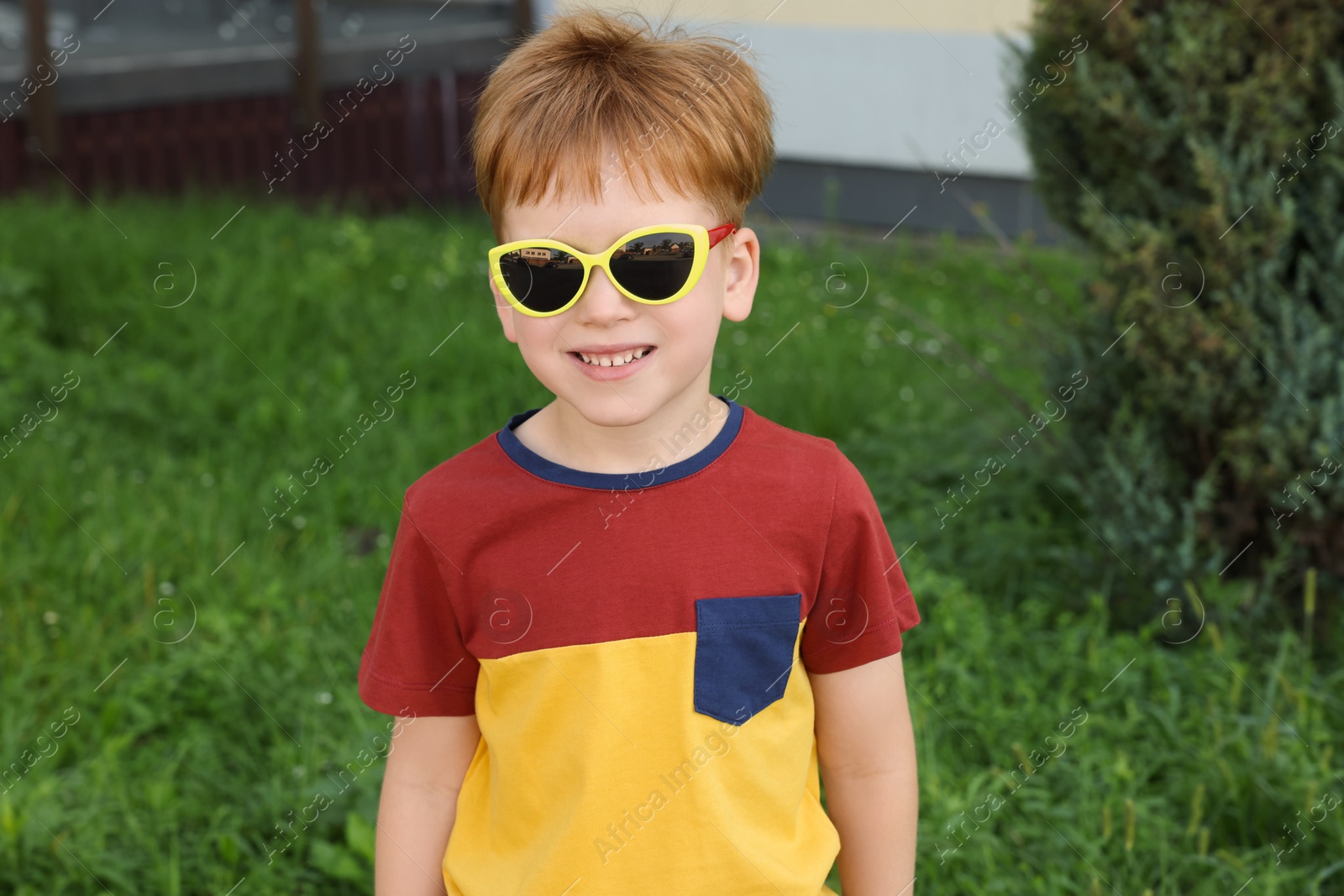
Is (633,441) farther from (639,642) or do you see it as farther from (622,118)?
(622,118)

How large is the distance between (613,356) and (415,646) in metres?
0.44

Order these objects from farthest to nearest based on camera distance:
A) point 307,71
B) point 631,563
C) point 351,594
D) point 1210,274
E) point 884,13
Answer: point 307,71
point 884,13
point 351,594
point 1210,274
point 631,563

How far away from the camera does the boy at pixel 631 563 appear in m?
1.35

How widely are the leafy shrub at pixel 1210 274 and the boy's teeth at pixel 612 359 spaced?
2.11m

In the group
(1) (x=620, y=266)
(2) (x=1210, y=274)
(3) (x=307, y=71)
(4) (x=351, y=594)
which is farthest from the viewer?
(3) (x=307, y=71)

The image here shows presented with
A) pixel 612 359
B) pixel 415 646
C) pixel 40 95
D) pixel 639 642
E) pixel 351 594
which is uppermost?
pixel 612 359

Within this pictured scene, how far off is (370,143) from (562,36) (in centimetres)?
734

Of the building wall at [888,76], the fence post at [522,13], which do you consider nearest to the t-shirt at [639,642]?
the building wall at [888,76]

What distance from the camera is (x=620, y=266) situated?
1310 millimetres

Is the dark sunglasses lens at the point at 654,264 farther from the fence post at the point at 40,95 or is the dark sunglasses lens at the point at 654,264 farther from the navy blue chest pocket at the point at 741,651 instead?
the fence post at the point at 40,95

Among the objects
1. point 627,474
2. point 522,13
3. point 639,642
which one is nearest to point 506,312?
point 627,474

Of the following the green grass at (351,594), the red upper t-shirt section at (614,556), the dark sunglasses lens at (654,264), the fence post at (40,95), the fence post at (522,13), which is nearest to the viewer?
the dark sunglasses lens at (654,264)

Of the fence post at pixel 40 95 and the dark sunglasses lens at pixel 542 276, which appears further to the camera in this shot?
the fence post at pixel 40 95

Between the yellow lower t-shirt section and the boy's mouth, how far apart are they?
0.32 metres
